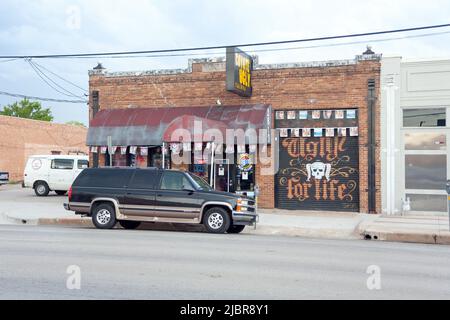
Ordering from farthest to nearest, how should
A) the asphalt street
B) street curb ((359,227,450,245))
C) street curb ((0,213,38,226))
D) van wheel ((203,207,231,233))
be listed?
street curb ((0,213,38,226)) → van wheel ((203,207,231,233)) → street curb ((359,227,450,245)) → the asphalt street

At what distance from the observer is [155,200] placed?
14.4 meters

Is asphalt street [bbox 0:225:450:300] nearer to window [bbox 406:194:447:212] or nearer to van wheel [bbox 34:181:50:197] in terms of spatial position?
window [bbox 406:194:447:212]

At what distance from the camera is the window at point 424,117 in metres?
Answer: 18.7

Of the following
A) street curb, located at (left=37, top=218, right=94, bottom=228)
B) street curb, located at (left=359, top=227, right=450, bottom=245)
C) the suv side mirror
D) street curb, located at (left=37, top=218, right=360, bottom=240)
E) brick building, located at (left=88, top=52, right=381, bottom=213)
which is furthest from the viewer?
brick building, located at (left=88, top=52, right=381, bottom=213)

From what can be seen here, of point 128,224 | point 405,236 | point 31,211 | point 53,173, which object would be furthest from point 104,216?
point 53,173

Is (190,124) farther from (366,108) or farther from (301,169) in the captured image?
(366,108)

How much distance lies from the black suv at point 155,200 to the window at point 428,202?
23.8ft

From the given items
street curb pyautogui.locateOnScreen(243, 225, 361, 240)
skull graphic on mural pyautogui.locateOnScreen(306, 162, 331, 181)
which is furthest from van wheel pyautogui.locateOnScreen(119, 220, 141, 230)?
skull graphic on mural pyautogui.locateOnScreen(306, 162, 331, 181)

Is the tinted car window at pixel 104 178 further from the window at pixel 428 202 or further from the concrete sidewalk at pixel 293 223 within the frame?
the window at pixel 428 202

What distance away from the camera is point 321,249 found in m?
11.2

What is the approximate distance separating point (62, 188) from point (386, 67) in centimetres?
1680

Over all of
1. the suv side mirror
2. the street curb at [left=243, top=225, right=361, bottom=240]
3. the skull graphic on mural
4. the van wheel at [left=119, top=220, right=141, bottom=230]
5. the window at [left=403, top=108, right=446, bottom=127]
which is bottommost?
the street curb at [left=243, top=225, right=361, bottom=240]

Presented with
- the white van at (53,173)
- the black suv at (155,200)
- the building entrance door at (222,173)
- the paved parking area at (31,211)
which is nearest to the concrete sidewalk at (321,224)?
the paved parking area at (31,211)

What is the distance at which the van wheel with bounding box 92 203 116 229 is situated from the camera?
48.4 feet
